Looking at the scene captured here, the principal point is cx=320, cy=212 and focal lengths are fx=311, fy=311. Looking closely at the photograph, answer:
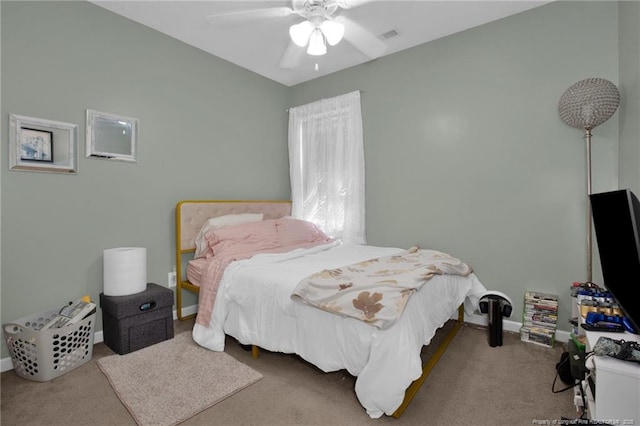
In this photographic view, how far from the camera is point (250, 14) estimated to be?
2.16 meters

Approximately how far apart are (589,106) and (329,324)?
2.31 metres

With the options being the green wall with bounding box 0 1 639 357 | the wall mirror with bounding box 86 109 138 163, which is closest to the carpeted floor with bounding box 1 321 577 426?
the green wall with bounding box 0 1 639 357

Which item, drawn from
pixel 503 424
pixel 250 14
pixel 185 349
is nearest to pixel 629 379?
pixel 503 424

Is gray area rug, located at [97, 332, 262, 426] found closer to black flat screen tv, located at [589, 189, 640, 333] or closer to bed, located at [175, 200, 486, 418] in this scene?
bed, located at [175, 200, 486, 418]

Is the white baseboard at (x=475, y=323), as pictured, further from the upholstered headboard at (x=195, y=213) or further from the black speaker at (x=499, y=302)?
the upholstered headboard at (x=195, y=213)

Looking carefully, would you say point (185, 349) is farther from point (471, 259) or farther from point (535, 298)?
point (535, 298)

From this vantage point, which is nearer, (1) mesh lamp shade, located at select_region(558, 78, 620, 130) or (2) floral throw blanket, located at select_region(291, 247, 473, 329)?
(2) floral throw blanket, located at select_region(291, 247, 473, 329)

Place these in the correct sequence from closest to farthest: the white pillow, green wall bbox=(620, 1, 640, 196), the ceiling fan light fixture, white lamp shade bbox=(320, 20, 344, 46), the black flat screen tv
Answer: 1. the black flat screen tv
2. green wall bbox=(620, 1, 640, 196)
3. white lamp shade bbox=(320, 20, 344, 46)
4. the ceiling fan light fixture
5. the white pillow

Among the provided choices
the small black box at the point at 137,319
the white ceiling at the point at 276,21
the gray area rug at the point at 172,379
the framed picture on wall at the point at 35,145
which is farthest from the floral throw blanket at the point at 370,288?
the framed picture on wall at the point at 35,145

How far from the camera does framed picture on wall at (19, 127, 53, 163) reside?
7.14 ft

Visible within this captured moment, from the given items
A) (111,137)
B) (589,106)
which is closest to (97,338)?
(111,137)

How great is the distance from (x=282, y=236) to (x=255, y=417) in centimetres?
172

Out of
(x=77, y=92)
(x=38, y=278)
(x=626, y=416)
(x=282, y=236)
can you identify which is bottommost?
(x=626, y=416)

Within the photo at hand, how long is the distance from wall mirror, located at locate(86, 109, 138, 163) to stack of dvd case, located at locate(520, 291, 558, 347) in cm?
359
